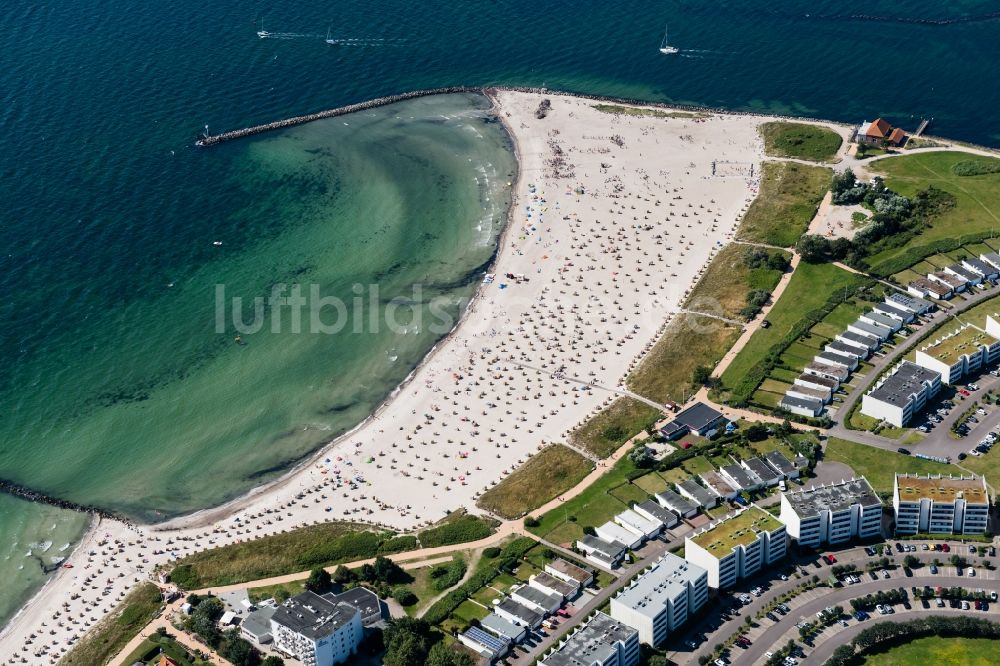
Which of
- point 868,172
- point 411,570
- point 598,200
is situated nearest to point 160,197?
point 598,200

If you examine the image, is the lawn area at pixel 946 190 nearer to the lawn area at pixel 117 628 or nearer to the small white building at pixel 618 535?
the small white building at pixel 618 535

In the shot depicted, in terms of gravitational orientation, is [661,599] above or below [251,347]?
below

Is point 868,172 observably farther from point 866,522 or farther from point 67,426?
point 67,426

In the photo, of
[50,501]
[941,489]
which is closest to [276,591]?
[50,501]

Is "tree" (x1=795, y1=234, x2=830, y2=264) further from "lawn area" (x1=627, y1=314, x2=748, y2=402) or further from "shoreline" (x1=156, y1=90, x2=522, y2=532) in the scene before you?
"shoreline" (x1=156, y1=90, x2=522, y2=532)

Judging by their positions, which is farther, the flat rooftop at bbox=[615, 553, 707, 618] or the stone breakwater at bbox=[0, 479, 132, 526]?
the stone breakwater at bbox=[0, 479, 132, 526]

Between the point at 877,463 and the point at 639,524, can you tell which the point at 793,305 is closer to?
the point at 877,463

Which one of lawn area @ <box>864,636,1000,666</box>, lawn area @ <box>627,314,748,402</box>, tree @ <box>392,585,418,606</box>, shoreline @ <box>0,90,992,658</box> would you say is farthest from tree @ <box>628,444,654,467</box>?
lawn area @ <box>864,636,1000,666</box>
